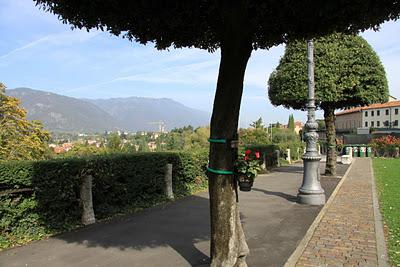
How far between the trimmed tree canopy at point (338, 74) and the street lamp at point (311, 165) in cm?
514

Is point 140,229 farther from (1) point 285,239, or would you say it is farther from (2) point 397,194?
(2) point 397,194

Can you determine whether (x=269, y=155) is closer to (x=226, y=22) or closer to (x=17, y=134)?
(x=17, y=134)

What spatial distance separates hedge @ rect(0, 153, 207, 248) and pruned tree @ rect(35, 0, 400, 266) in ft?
11.4

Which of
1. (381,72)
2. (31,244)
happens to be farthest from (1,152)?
(381,72)

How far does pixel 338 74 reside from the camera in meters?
15.8

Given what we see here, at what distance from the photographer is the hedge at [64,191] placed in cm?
666

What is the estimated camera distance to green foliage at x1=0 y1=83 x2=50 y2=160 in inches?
688

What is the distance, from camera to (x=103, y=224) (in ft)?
25.6

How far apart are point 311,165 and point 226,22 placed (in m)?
7.27

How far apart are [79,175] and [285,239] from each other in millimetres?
4202

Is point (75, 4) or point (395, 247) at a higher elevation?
point (75, 4)

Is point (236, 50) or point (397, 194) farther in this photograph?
point (397, 194)

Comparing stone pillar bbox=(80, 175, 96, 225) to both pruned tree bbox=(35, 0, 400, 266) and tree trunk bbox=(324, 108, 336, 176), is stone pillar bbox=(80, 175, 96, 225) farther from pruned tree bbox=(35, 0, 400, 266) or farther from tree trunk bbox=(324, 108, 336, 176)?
tree trunk bbox=(324, 108, 336, 176)

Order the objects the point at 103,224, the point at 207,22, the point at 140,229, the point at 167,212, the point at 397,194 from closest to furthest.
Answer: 1. the point at 207,22
2. the point at 140,229
3. the point at 103,224
4. the point at 167,212
5. the point at 397,194
